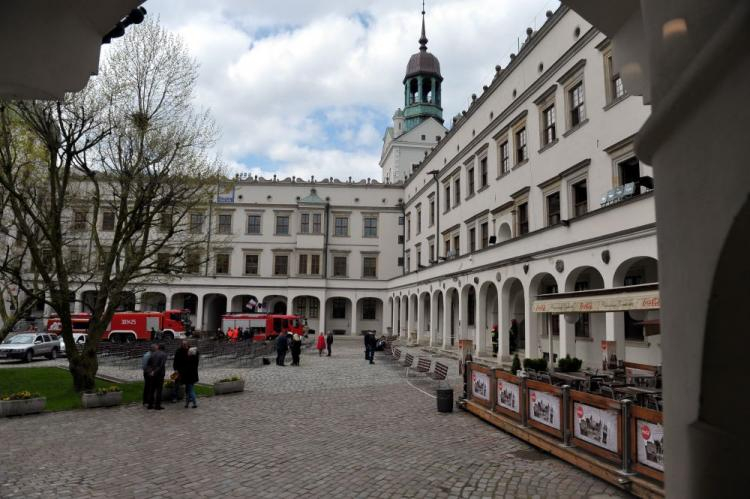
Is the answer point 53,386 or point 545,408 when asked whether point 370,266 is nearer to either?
point 53,386

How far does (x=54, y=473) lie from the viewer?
7.61m

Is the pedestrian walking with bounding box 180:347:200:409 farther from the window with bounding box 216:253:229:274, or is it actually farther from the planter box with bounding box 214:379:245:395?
the window with bounding box 216:253:229:274

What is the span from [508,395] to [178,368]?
841 centimetres

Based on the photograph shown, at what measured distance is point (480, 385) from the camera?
476 inches

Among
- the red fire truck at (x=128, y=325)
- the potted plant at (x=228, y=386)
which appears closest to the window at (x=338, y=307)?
the red fire truck at (x=128, y=325)

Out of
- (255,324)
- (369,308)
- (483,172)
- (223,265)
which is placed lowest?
(255,324)

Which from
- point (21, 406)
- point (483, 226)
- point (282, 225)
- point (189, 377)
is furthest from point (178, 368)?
point (282, 225)

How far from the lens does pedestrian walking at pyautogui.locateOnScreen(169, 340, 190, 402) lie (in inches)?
523

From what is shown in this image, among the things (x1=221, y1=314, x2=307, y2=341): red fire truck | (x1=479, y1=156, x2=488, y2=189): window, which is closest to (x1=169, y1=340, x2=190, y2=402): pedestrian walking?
(x1=479, y1=156, x2=488, y2=189): window

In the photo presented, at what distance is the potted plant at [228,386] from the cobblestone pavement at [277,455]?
130 centimetres

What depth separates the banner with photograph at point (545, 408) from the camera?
8648 millimetres

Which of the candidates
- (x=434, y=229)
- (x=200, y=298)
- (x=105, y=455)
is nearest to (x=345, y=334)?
(x=200, y=298)

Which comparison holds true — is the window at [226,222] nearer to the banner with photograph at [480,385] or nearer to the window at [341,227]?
the window at [341,227]

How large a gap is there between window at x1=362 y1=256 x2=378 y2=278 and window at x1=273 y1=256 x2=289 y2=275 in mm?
7891
